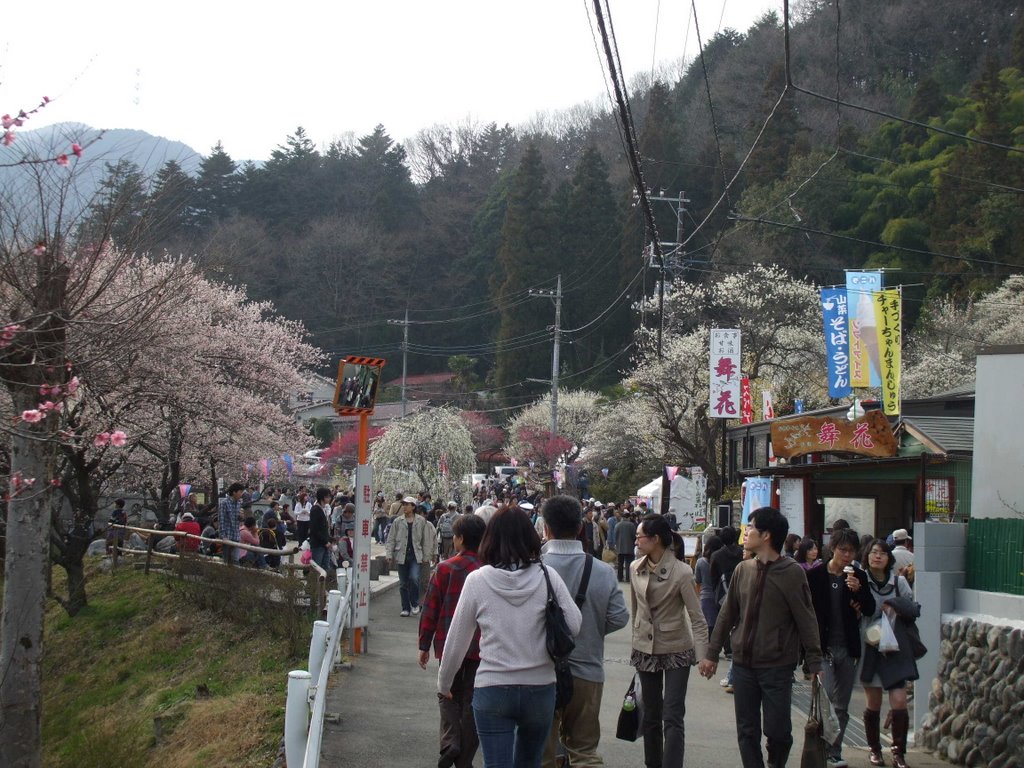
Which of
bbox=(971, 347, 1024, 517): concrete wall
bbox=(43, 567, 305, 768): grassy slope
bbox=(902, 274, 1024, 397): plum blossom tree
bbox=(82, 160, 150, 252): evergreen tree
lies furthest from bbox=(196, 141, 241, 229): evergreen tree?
bbox=(971, 347, 1024, 517): concrete wall

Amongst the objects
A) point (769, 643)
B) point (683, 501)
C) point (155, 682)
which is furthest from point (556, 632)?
point (683, 501)

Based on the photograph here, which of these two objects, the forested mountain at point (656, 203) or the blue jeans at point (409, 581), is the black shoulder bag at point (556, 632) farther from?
the forested mountain at point (656, 203)

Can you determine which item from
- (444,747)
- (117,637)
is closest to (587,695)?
(444,747)

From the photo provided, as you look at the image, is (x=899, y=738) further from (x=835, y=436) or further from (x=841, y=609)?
(x=835, y=436)

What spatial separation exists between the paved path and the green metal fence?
1.42m

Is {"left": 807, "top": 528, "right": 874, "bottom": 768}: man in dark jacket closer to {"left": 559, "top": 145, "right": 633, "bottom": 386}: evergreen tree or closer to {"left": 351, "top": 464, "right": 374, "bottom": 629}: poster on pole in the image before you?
{"left": 351, "top": 464, "right": 374, "bottom": 629}: poster on pole

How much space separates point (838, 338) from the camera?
58.2ft

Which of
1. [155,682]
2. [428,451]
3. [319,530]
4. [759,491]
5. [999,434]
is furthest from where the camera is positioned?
[428,451]

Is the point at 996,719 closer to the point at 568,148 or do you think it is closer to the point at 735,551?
the point at 735,551

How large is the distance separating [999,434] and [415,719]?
5.29 m

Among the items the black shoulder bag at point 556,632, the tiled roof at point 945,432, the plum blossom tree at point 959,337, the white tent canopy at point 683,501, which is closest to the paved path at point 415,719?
the black shoulder bag at point 556,632

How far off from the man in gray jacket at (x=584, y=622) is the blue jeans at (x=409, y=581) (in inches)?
362

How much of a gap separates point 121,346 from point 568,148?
65.8m

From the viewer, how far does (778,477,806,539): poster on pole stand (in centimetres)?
1617
